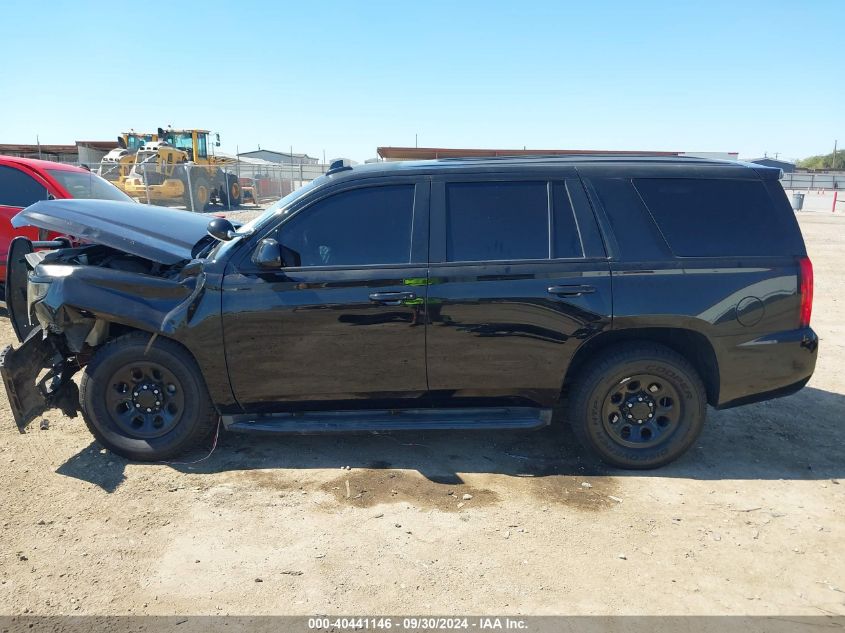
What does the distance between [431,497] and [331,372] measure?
1.01 meters

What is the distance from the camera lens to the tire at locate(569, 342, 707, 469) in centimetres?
402

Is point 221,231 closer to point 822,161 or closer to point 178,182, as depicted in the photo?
point 178,182

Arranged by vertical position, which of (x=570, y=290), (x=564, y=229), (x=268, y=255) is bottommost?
(x=570, y=290)

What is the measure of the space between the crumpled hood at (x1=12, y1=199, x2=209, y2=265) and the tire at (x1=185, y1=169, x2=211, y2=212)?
65.5 feet

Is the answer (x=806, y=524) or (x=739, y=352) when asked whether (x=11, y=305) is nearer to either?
(x=739, y=352)

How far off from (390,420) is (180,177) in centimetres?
2325

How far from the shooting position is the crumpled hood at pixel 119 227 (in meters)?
4.15

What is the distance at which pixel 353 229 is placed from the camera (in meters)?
3.98

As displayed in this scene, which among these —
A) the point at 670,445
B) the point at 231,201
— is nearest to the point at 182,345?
the point at 670,445

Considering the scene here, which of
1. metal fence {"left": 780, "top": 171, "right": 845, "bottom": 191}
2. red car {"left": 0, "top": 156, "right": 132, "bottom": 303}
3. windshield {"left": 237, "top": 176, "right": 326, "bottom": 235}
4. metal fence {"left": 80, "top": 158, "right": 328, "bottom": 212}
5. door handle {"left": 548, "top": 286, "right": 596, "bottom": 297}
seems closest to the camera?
door handle {"left": 548, "top": 286, "right": 596, "bottom": 297}

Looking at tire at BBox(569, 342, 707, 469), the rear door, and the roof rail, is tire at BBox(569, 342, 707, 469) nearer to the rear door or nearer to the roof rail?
the rear door

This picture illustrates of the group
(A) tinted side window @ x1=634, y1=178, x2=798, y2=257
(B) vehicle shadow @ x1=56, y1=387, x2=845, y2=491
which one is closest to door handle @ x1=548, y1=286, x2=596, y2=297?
(A) tinted side window @ x1=634, y1=178, x2=798, y2=257

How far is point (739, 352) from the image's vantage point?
401 centimetres

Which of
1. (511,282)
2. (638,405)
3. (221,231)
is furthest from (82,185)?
(638,405)
